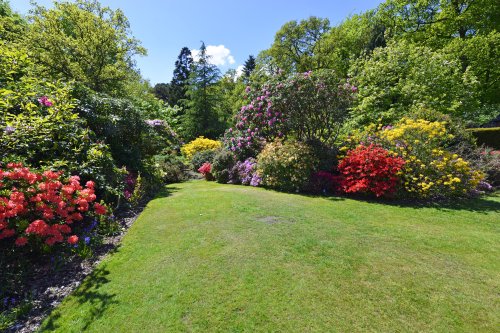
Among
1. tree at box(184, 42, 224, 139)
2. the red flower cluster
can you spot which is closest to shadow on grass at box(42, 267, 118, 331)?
the red flower cluster

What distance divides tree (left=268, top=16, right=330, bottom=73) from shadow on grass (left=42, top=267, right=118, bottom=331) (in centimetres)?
2388

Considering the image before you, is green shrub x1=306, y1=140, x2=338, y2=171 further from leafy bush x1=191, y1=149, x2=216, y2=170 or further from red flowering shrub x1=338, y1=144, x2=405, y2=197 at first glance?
leafy bush x1=191, y1=149, x2=216, y2=170

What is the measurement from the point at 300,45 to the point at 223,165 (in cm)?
1882

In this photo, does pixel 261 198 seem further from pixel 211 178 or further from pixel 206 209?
pixel 211 178

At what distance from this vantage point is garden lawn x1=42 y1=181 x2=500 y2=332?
2.82 m

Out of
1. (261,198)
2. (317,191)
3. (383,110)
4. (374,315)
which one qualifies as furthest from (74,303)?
(383,110)

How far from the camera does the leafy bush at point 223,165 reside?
458 inches

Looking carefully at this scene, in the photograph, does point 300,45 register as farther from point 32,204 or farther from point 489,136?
point 32,204

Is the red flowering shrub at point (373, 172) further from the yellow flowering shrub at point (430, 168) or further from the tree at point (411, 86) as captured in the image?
the tree at point (411, 86)

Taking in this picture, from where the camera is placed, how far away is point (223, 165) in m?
11.8

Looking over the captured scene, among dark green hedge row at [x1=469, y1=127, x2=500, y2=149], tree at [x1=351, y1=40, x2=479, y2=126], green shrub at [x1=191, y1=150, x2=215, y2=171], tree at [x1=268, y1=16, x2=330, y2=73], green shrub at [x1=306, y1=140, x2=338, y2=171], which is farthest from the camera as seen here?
tree at [x1=268, y1=16, x2=330, y2=73]

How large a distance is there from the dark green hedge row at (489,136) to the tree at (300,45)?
51.1 ft

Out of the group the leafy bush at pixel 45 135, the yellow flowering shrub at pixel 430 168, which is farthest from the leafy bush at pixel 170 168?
the yellow flowering shrub at pixel 430 168

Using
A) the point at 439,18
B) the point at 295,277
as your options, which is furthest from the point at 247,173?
the point at 439,18
